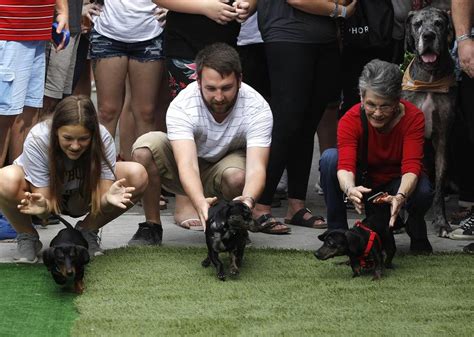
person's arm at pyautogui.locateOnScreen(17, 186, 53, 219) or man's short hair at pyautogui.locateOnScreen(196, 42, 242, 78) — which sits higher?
man's short hair at pyautogui.locateOnScreen(196, 42, 242, 78)

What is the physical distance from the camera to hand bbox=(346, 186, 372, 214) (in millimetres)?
5605

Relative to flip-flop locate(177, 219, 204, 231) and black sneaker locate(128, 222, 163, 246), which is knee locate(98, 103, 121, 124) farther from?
black sneaker locate(128, 222, 163, 246)

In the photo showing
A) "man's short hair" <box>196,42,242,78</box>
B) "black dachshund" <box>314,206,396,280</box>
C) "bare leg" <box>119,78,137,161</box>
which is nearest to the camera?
"black dachshund" <box>314,206,396,280</box>

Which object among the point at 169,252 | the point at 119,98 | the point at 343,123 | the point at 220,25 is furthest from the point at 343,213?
the point at 119,98

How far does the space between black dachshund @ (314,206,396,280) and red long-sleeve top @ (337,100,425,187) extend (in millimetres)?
314

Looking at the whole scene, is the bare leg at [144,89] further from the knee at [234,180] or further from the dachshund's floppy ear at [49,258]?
the dachshund's floppy ear at [49,258]

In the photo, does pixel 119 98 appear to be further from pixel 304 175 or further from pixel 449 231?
pixel 449 231

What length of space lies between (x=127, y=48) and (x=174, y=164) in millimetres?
1102

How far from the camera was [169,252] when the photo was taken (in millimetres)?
6090

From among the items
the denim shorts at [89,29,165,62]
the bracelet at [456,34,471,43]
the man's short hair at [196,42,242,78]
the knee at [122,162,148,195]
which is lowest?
the knee at [122,162,148,195]

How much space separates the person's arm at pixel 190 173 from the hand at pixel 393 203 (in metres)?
0.90

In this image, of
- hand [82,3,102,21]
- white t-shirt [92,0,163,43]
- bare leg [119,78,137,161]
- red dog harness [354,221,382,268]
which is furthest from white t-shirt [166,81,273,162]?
bare leg [119,78,137,161]

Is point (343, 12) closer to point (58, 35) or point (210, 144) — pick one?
point (210, 144)

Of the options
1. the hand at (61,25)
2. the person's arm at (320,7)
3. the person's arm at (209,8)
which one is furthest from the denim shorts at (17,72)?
the person's arm at (320,7)
